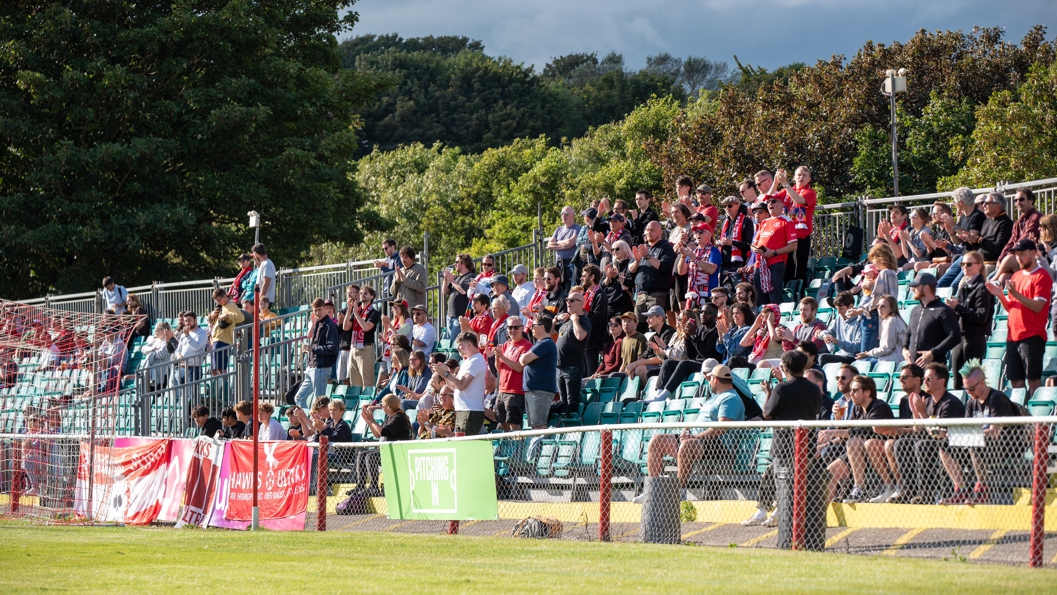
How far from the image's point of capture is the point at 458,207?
66125 millimetres

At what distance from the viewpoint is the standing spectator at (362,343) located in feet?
59.5

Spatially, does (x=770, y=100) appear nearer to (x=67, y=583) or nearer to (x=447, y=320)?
(x=447, y=320)

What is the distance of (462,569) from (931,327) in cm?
571

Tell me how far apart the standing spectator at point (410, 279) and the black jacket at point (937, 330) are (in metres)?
9.14

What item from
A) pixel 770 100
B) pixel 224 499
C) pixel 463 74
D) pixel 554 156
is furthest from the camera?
pixel 463 74

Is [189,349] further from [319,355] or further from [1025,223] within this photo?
[1025,223]

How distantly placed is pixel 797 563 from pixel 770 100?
35.7 m

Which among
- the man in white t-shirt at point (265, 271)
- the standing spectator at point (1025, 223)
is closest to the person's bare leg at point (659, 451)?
the standing spectator at point (1025, 223)

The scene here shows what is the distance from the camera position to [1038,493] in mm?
7617

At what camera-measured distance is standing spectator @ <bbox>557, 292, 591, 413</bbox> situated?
14.5m

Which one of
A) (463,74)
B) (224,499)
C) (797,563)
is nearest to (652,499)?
(797,563)

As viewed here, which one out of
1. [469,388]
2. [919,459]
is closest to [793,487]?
[919,459]

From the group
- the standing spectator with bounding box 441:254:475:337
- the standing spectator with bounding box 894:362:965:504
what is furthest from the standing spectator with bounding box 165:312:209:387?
the standing spectator with bounding box 894:362:965:504

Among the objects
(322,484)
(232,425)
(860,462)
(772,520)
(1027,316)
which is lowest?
(772,520)
